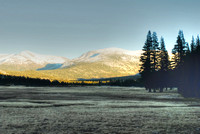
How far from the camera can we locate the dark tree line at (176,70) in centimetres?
5700

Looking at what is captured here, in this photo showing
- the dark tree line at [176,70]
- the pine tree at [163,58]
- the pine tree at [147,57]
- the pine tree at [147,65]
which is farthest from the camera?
the pine tree at [163,58]

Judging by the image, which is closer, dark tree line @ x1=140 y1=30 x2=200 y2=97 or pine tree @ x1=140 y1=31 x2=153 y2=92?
dark tree line @ x1=140 y1=30 x2=200 y2=97

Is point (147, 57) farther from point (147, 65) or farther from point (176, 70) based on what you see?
point (176, 70)

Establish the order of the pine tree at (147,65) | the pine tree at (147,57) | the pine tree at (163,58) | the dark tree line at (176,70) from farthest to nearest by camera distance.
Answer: the pine tree at (163,58), the pine tree at (147,57), the pine tree at (147,65), the dark tree line at (176,70)

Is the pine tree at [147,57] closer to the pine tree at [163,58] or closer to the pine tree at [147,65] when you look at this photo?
the pine tree at [147,65]

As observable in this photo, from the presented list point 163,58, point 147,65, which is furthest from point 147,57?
point 163,58

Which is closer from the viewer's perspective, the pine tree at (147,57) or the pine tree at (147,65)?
the pine tree at (147,65)

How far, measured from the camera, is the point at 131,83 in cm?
16150

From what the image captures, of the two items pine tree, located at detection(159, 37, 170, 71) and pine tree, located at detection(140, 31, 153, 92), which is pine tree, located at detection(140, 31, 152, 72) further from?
pine tree, located at detection(159, 37, 170, 71)

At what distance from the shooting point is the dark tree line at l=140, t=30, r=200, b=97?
57.0m

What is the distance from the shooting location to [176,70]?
8356 centimetres

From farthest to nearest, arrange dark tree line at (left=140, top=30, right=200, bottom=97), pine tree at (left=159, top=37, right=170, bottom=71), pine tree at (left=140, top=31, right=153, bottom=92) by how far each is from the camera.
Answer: pine tree at (left=159, top=37, right=170, bottom=71), pine tree at (left=140, top=31, right=153, bottom=92), dark tree line at (left=140, top=30, right=200, bottom=97)

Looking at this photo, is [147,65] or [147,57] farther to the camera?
[147,57]

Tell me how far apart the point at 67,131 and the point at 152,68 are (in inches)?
3169
